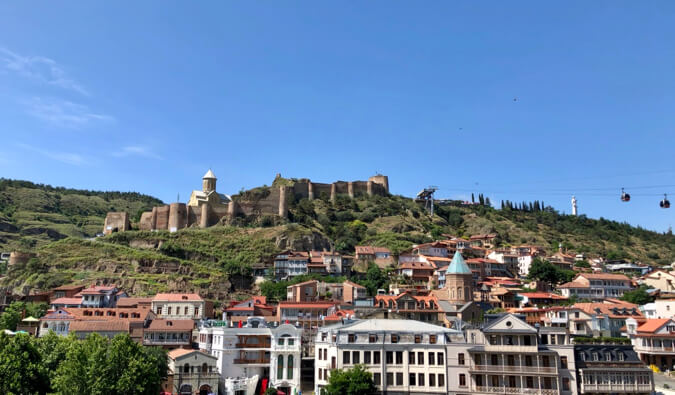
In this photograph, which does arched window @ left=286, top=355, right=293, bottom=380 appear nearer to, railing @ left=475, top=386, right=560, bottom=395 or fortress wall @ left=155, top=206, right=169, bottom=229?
railing @ left=475, top=386, right=560, bottom=395

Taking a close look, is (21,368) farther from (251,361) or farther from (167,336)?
(251,361)

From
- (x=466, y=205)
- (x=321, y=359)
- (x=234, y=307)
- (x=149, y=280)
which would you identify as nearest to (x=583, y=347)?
(x=321, y=359)

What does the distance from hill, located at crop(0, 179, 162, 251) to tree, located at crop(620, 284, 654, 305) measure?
9657cm

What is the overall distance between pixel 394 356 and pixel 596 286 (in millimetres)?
51878

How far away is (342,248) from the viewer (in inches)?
4156

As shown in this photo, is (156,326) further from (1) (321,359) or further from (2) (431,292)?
(2) (431,292)

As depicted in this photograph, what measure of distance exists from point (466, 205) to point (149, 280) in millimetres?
98222

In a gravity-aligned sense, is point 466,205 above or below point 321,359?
above

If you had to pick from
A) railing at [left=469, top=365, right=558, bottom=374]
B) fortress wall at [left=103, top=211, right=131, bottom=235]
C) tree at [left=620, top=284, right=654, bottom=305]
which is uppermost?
fortress wall at [left=103, top=211, right=131, bottom=235]

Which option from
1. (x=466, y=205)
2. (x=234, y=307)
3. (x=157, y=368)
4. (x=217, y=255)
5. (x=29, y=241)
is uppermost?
(x=466, y=205)

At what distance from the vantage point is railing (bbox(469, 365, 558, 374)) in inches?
1693

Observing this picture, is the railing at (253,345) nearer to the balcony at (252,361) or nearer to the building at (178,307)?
the balcony at (252,361)

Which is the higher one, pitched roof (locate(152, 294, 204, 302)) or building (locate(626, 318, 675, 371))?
pitched roof (locate(152, 294, 204, 302))

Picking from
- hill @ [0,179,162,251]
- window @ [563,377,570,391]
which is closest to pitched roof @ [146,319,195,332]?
window @ [563,377,570,391]
